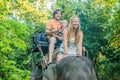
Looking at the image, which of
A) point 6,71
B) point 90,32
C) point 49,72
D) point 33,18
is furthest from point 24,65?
point 49,72

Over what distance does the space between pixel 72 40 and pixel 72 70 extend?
5.31 feet

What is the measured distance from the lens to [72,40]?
784 centimetres

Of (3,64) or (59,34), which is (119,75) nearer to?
(3,64)

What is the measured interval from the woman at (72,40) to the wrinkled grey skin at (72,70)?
1045 millimetres

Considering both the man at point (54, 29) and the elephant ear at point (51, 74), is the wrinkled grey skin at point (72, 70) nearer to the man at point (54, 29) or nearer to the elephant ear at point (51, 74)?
the elephant ear at point (51, 74)

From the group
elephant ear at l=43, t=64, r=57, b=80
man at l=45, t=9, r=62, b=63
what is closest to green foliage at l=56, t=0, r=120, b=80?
man at l=45, t=9, r=62, b=63

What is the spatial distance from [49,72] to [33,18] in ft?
91.8

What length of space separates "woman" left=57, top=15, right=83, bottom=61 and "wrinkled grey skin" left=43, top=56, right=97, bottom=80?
3.43ft

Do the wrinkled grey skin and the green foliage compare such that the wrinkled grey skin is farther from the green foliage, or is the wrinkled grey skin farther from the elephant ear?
the green foliage

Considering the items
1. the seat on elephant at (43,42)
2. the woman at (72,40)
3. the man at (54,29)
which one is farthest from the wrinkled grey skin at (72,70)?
the seat on elephant at (43,42)

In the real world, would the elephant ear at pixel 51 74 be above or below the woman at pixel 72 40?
below

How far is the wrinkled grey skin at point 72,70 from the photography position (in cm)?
613

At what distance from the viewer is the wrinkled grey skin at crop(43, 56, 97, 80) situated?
6134 mm

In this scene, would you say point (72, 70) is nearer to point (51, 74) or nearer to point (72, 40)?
point (51, 74)
